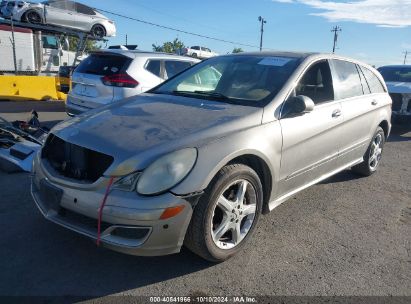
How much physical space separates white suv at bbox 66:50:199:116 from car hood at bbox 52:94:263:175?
10.8 ft

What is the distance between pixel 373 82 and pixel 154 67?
4.06 meters

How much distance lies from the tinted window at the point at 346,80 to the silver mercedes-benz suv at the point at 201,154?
0.03 meters

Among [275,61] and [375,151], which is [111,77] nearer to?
[275,61]

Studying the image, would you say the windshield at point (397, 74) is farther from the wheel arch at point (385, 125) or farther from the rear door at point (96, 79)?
the rear door at point (96, 79)

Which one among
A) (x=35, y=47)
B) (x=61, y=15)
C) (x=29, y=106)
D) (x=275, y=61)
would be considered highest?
(x=61, y=15)

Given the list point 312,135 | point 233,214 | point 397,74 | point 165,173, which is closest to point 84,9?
point 397,74

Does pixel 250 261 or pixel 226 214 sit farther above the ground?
pixel 226 214

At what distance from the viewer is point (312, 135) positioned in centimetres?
383

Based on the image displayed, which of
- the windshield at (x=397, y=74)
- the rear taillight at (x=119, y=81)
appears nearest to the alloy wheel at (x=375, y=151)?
the rear taillight at (x=119, y=81)

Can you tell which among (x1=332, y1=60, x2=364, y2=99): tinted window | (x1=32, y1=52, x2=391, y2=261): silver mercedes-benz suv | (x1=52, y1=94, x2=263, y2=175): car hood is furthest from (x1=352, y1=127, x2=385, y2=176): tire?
(x1=52, y1=94, x2=263, y2=175): car hood

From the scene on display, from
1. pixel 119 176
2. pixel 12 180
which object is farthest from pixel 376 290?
pixel 12 180

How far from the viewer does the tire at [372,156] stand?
17.9ft

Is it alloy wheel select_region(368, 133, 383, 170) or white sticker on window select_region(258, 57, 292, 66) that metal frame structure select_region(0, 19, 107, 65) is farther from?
white sticker on window select_region(258, 57, 292, 66)

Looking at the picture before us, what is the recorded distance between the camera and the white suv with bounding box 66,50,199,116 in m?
6.97
